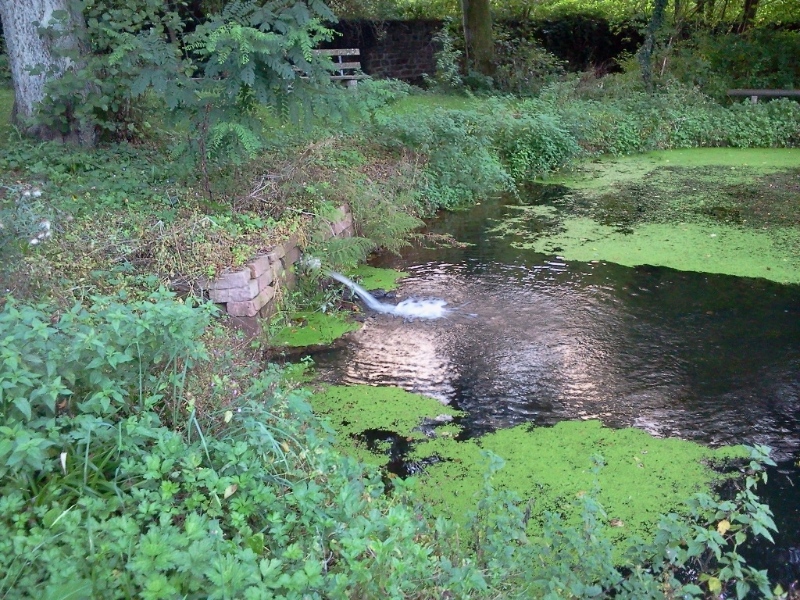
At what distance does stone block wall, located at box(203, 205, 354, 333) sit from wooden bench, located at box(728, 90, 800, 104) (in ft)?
35.7

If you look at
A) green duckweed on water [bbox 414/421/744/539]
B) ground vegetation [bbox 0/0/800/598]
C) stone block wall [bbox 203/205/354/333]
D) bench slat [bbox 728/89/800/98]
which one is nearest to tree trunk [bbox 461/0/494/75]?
bench slat [bbox 728/89/800/98]

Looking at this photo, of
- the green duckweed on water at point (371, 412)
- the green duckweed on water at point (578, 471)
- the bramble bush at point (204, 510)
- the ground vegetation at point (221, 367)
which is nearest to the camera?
the bramble bush at point (204, 510)

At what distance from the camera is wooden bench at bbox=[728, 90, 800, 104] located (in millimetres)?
13133

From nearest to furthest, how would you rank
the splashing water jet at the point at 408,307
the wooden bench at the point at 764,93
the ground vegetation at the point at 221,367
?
the ground vegetation at the point at 221,367 < the splashing water jet at the point at 408,307 < the wooden bench at the point at 764,93

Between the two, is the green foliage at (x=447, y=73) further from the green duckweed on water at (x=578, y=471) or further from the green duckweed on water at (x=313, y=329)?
the green duckweed on water at (x=578, y=471)

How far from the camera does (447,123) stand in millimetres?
8727

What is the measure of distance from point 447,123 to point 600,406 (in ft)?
A: 17.5

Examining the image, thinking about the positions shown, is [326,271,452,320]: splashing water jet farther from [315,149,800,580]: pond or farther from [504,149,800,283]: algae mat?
[504,149,800,283]: algae mat

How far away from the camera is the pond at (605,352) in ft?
13.2

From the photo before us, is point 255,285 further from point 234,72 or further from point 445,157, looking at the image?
point 445,157

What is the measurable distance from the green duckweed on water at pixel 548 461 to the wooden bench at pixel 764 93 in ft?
37.6

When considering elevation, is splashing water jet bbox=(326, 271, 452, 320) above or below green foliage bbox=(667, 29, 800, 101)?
below

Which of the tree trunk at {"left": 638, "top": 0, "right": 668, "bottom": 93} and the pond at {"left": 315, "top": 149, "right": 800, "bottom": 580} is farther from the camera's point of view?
the tree trunk at {"left": 638, "top": 0, "right": 668, "bottom": 93}

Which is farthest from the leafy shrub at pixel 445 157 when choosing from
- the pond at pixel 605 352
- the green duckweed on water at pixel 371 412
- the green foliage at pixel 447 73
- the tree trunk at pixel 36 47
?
the green foliage at pixel 447 73
